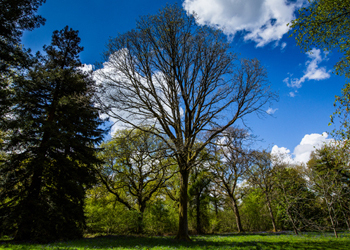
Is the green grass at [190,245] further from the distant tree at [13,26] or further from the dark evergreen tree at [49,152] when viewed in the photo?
the distant tree at [13,26]

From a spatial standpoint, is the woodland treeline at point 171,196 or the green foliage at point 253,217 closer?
the woodland treeline at point 171,196

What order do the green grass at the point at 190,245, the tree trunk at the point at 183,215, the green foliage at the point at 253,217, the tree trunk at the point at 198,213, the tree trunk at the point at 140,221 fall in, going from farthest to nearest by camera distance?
the green foliage at the point at 253,217, the tree trunk at the point at 198,213, the tree trunk at the point at 140,221, the tree trunk at the point at 183,215, the green grass at the point at 190,245

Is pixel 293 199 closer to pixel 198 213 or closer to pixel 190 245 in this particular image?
pixel 190 245

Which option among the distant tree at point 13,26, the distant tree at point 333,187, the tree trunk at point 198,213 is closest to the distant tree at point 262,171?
the distant tree at point 333,187

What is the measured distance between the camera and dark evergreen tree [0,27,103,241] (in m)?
9.55

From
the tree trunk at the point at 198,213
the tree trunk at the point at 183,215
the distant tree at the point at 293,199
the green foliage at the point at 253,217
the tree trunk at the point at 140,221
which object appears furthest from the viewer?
the green foliage at the point at 253,217

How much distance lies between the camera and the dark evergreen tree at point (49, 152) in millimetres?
9547

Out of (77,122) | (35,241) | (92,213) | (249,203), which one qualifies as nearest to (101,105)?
(77,122)

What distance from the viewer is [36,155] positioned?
1087 centimetres

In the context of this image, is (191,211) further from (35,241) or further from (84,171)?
(35,241)

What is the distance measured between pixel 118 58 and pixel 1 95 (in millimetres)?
6043

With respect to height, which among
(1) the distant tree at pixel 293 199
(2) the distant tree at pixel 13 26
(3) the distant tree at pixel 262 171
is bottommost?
(1) the distant tree at pixel 293 199

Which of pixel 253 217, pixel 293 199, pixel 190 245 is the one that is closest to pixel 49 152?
pixel 190 245

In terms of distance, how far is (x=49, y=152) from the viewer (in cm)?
1147
